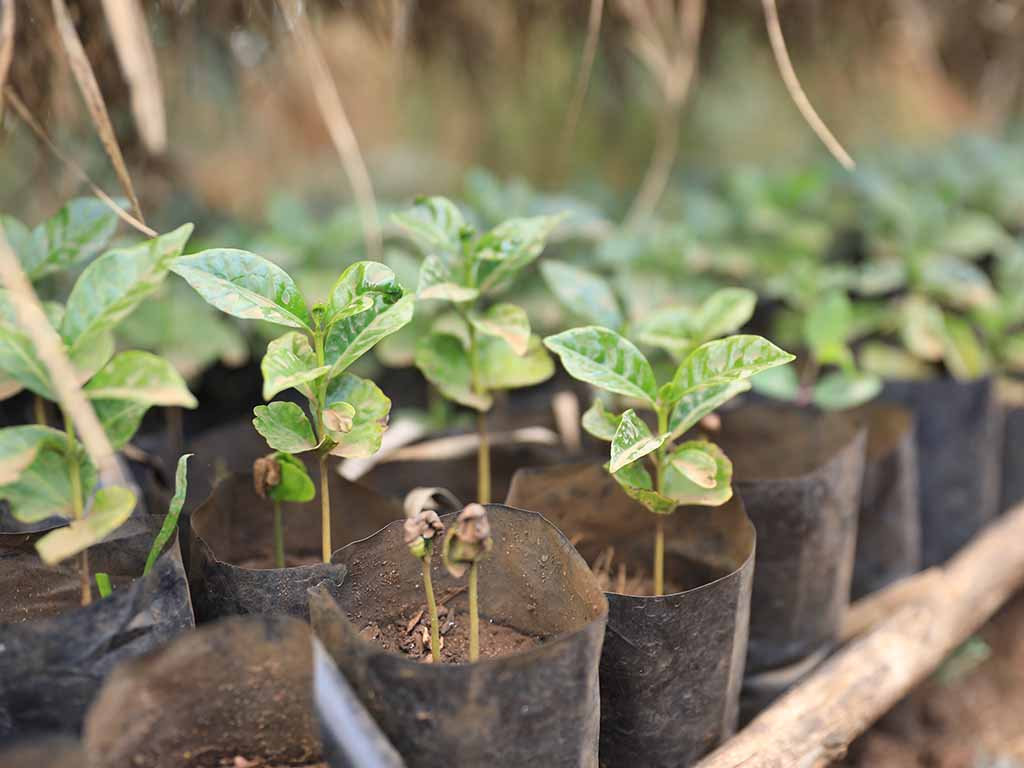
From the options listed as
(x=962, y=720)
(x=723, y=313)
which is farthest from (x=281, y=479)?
(x=962, y=720)

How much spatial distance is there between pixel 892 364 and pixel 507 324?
2.52 ft

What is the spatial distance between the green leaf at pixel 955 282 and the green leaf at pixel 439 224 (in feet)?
2.68

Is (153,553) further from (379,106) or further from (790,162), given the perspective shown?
(790,162)

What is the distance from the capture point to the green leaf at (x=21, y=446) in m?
0.54

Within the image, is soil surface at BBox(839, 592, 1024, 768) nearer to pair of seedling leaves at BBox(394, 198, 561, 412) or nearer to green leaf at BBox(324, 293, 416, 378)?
pair of seedling leaves at BBox(394, 198, 561, 412)

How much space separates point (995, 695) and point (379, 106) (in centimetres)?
165

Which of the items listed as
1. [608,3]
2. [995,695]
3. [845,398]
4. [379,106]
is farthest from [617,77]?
[995,695]

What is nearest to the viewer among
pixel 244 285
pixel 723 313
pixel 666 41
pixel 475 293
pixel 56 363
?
pixel 56 363

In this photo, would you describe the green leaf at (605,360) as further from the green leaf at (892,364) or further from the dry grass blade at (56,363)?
the green leaf at (892,364)

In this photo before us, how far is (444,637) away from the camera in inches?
28.2

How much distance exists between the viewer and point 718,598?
2.29 ft

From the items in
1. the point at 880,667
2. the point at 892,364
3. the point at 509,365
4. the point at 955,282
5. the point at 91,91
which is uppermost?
the point at 91,91

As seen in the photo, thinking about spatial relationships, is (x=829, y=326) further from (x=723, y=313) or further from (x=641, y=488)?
(x=641, y=488)

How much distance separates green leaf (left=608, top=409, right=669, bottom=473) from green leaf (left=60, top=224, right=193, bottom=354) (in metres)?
0.32
